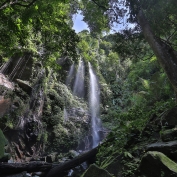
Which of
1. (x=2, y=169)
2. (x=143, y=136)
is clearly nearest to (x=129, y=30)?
(x=143, y=136)

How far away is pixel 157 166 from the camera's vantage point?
339 cm

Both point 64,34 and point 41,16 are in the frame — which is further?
point 64,34

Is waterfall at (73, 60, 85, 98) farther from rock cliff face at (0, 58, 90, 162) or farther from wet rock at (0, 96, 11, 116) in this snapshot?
wet rock at (0, 96, 11, 116)

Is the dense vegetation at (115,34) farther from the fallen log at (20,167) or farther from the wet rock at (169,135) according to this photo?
the fallen log at (20,167)

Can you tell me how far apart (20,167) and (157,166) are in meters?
5.35

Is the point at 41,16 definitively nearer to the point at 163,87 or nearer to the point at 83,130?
the point at 163,87

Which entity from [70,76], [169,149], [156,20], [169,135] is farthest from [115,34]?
[70,76]

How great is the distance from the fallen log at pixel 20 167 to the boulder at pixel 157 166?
487 centimetres

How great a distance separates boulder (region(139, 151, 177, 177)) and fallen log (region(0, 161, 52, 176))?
192 inches

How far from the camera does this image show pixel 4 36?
293 inches

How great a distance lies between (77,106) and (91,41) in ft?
54.7

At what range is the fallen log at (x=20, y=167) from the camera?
6.70m

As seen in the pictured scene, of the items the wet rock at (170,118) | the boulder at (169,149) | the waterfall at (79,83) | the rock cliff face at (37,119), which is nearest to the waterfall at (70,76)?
the waterfall at (79,83)

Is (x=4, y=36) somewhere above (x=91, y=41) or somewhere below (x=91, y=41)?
below
